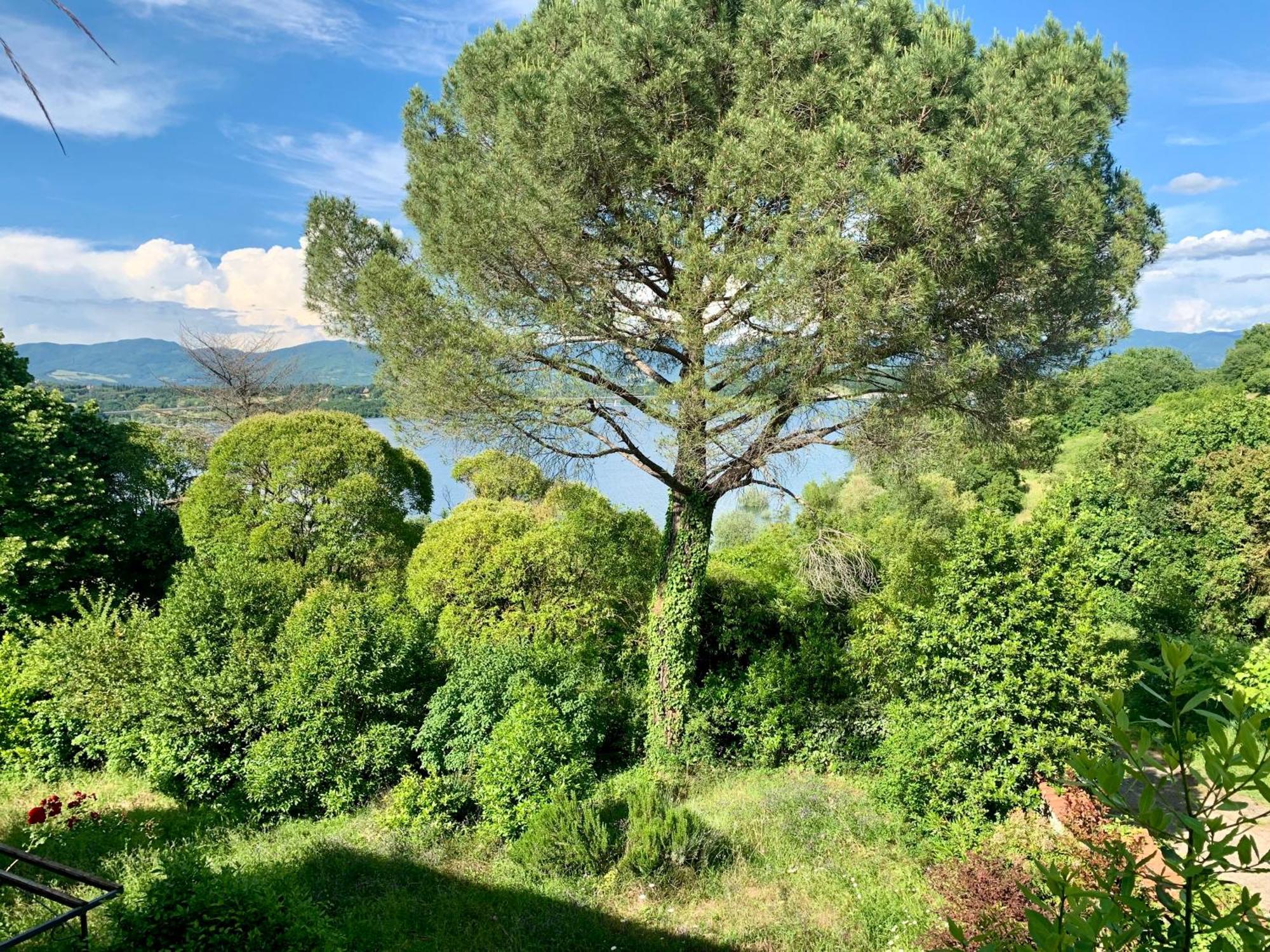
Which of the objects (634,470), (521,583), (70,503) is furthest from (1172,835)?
(70,503)

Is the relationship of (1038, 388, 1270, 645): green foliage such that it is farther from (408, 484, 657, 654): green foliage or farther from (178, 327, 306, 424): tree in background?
(178, 327, 306, 424): tree in background

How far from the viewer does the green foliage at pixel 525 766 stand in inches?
307

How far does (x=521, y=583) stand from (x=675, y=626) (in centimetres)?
254

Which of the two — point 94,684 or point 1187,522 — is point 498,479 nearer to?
point 94,684

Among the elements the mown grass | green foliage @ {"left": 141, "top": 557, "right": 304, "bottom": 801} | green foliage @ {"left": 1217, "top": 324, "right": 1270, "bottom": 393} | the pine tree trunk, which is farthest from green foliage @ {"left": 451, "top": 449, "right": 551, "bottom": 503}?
green foliage @ {"left": 1217, "top": 324, "right": 1270, "bottom": 393}

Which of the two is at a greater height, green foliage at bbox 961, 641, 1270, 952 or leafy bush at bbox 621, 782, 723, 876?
green foliage at bbox 961, 641, 1270, 952

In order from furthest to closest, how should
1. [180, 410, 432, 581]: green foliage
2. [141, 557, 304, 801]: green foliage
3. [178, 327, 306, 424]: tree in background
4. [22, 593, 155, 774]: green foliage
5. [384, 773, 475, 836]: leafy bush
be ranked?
1. [178, 327, 306, 424]: tree in background
2. [180, 410, 432, 581]: green foliage
3. [22, 593, 155, 774]: green foliage
4. [141, 557, 304, 801]: green foliage
5. [384, 773, 475, 836]: leafy bush

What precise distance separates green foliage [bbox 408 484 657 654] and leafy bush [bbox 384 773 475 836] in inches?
82.6

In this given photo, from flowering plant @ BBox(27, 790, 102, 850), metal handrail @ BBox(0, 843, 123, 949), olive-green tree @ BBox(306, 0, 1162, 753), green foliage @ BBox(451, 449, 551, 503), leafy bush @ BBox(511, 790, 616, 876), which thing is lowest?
flowering plant @ BBox(27, 790, 102, 850)

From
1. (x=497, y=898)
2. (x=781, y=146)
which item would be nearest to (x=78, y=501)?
(x=497, y=898)

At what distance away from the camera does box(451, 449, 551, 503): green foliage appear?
1393cm

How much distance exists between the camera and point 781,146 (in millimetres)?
6695

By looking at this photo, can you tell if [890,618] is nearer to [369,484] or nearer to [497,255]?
[497,255]

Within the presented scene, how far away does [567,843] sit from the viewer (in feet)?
22.6
